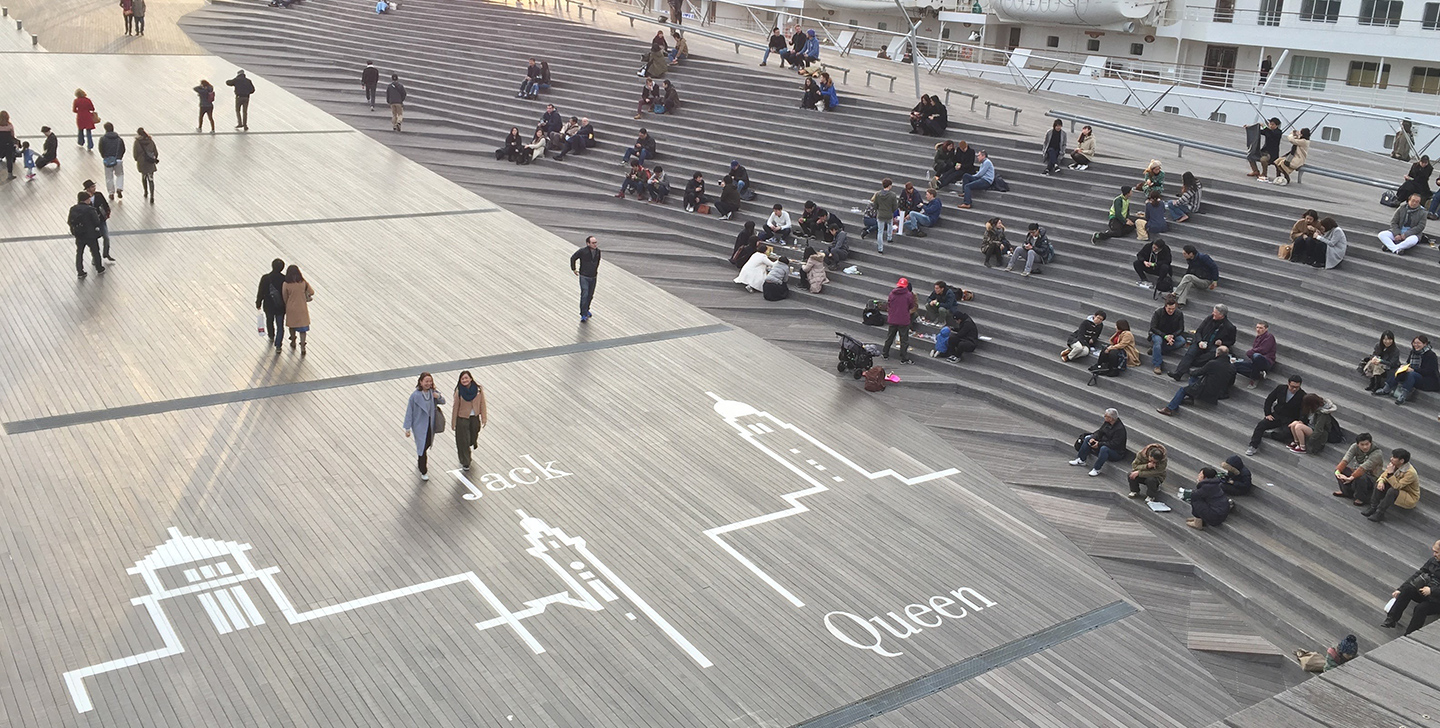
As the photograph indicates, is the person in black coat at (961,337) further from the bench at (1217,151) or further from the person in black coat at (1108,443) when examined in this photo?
the bench at (1217,151)

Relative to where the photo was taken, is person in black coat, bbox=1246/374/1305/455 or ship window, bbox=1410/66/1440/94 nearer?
person in black coat, bbox=1246/374/1305/455

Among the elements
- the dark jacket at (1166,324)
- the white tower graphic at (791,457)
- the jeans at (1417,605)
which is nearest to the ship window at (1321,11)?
the dark jacket at (1166,324)

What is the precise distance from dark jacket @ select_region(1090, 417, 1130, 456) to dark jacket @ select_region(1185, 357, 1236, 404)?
5.08 feet

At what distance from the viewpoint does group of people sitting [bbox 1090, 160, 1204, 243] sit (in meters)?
21.4

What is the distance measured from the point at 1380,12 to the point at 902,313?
1017 inches

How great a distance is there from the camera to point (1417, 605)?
12.5 meters

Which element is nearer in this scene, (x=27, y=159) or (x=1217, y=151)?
(x=1217, y=151)

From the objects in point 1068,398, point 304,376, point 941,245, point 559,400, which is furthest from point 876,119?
point 304,376

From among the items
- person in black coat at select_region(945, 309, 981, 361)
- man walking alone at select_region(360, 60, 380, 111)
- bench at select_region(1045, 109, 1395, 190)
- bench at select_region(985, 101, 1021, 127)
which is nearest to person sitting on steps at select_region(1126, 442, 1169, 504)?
person in black coat at select_region(945, 309, 981, 361)

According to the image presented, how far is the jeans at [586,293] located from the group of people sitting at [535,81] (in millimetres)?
14454

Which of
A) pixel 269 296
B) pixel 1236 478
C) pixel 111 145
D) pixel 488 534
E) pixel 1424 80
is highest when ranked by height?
pixel 1424 80

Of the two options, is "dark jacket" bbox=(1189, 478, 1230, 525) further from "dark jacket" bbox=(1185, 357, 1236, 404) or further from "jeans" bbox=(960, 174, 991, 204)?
"jeans" bbox=(960, 174, 991, 204)

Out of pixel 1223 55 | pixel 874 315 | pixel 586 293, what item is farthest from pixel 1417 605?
pixel 1223 55

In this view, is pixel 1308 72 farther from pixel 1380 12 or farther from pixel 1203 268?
pixel 1203 268
